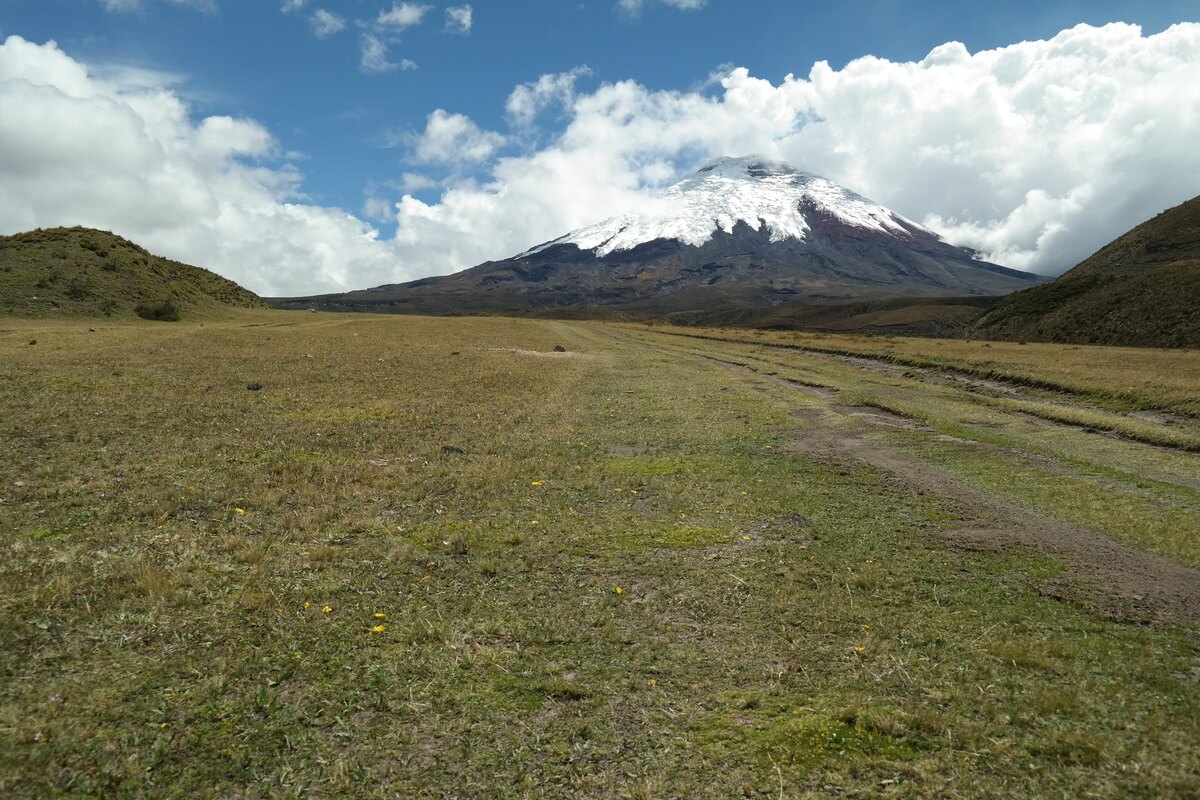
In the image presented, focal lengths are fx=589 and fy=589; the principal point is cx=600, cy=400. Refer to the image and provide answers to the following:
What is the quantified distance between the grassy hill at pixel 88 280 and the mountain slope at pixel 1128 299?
12488 centimetres

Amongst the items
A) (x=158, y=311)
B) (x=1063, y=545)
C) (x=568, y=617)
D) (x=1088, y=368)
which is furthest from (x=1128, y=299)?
(x=158, y=311)

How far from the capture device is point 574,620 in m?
9.02

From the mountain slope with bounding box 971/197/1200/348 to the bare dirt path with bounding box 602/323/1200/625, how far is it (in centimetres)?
8185

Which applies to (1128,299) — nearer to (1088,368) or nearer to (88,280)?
(1088,368)

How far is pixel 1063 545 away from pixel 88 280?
8872cm

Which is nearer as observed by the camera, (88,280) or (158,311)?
(158,311)

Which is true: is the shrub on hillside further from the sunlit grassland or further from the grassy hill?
the sunlit grassland

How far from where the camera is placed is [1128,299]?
91875 mm

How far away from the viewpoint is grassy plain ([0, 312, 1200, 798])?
6.00m

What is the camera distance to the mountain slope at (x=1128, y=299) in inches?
3216

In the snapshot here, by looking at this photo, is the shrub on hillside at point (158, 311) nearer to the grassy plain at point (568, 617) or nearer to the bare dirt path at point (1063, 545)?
the grassy plain at point (568, 617)

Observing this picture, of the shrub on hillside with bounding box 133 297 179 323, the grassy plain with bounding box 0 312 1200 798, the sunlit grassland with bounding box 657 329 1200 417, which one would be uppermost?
the shrub on hillside with bounding box 133 297 179 323

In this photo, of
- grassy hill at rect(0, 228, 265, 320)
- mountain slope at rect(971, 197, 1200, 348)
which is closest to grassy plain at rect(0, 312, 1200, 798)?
grassy hill at rect(0, 228, 265, 320)

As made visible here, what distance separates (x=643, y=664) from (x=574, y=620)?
4.94ft
